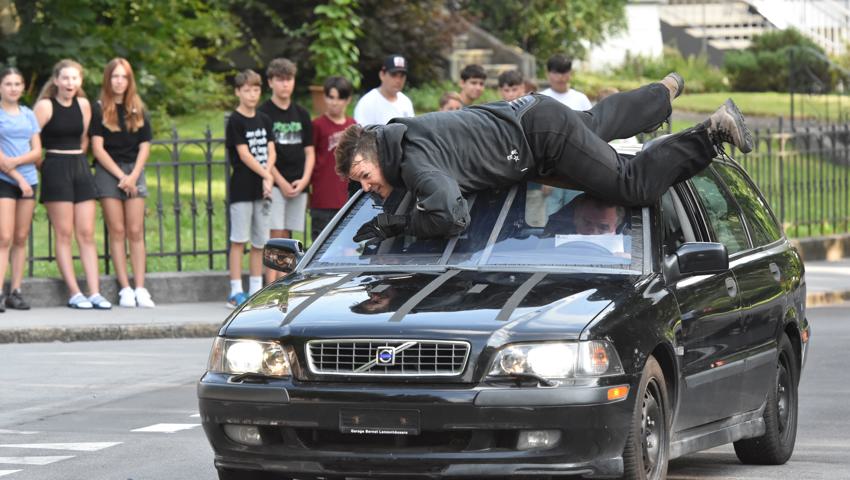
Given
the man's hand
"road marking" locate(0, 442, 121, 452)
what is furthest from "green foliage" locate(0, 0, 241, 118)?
the man's hand

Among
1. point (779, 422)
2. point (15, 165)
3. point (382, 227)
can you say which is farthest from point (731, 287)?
point (15, 165)

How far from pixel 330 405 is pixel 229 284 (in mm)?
10433

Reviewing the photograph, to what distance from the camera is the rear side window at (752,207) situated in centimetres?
901

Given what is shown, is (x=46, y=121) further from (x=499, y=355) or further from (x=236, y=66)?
(x=236, y=66)

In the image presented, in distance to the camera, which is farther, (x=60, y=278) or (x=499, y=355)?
(x=60, y=278)

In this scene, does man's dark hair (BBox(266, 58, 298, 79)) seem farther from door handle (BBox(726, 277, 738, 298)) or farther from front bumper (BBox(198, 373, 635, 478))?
front bumper (BBox(198, 373, 635, 478))

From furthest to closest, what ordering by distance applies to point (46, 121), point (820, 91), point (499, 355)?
point (820, 91) → point (46, 121) → point (499, 355)

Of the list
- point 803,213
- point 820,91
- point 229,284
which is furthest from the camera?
point 820,91

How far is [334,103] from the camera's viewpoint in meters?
15.1

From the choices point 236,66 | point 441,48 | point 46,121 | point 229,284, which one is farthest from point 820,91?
point 46,121

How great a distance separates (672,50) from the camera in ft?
137

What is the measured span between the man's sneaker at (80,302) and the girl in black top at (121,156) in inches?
16.2

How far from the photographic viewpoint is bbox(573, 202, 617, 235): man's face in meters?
7.67

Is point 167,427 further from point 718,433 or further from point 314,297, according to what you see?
point 718,433
